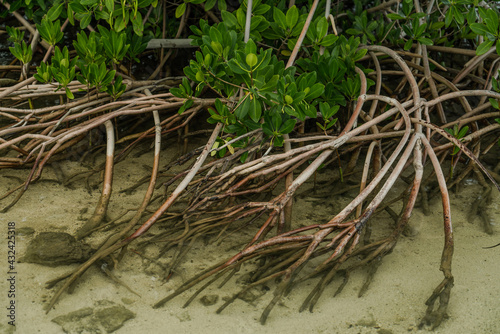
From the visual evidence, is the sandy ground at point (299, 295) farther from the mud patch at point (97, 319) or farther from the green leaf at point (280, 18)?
the green leaf at point (280, 18)

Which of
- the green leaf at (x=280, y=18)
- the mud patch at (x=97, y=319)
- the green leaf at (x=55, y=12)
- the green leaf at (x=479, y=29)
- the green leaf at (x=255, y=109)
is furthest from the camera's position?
the green leaf at (x=55, y=12)

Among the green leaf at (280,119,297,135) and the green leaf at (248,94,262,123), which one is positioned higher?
the green leaf at (248,94,262,123)

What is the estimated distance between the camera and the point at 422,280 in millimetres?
1665

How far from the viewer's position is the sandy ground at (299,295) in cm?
149

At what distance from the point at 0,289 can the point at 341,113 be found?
1.55 m

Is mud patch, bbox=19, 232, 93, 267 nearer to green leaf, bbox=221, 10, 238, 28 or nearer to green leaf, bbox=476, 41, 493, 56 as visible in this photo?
green leaf, bbox=221, 10, 238, 28

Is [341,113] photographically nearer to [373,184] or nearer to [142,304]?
[373,184]

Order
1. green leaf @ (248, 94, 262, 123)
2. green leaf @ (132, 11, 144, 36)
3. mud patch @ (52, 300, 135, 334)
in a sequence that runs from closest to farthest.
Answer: mud patch @ (52, 300, 135, 334), green leaf @ (248, 94, 262, 123), green leaf @ (132, 11, 144, 36)

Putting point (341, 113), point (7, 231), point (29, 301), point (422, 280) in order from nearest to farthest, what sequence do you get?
point (29, 301)
point (422, 280)
point (7, 231)
point (341, 113)

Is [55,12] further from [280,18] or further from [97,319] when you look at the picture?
[97,319]

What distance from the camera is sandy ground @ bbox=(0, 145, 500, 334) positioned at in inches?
58.5

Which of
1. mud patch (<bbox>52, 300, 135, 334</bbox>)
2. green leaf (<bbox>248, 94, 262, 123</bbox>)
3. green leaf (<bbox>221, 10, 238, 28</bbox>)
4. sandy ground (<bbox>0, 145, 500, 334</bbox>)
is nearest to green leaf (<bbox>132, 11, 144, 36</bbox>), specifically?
green leaf (<bbox>221, 10, 238, 28</bbox>)

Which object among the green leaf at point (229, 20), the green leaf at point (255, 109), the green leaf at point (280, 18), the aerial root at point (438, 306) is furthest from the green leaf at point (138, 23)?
the aerial root at point (438, 306)

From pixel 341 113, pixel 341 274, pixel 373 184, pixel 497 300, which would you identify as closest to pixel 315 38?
pixel 341 113
